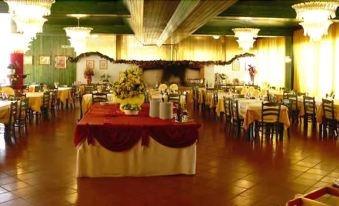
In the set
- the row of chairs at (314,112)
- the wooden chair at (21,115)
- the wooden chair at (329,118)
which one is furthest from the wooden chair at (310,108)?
the wooden chair at (21,115)

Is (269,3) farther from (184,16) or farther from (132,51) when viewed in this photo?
(132,51)

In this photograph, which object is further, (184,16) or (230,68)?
(230,68)

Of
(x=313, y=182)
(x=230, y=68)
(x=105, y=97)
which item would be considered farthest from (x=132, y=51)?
(x=313, y=182)

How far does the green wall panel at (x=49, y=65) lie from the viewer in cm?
1883

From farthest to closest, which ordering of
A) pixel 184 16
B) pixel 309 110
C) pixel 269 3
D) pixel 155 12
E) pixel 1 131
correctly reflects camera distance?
1. pixel 269 3
2. pixel 309 110
3. pixel 1 131
4. pixel 184 16
5. pixel 155 12

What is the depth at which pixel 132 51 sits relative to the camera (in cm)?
1883

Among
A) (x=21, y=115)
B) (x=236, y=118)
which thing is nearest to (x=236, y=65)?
(x=236, y=118)

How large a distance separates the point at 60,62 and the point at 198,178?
Answer: 600 inches

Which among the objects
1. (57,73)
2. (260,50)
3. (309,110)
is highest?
(260,50)

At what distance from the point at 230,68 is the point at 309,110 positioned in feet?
33.4

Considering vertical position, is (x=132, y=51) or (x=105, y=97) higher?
(x=132, y=51)

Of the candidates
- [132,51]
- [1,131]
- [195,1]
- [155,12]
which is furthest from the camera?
[132,51]

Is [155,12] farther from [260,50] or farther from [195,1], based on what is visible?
[260,50]

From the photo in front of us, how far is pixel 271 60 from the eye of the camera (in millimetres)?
18203
